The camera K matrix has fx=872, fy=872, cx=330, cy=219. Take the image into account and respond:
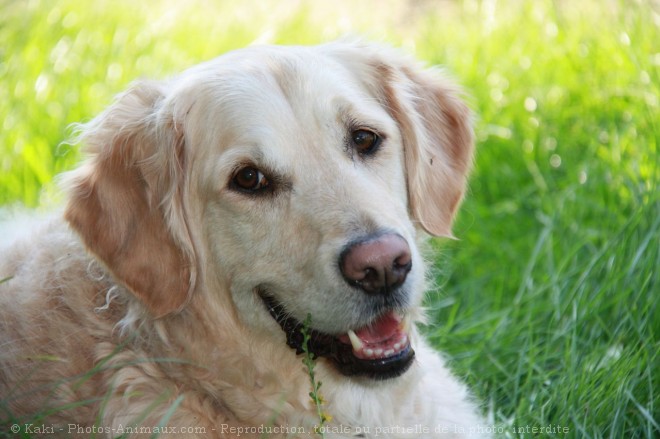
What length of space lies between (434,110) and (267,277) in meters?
1.17

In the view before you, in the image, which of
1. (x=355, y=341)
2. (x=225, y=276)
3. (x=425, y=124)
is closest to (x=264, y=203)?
(x=225, y=276)

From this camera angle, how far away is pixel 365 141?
3.24 m

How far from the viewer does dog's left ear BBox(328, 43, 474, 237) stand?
350cm

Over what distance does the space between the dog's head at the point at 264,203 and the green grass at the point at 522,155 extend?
1.17m

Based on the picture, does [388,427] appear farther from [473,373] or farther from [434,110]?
[434,110]

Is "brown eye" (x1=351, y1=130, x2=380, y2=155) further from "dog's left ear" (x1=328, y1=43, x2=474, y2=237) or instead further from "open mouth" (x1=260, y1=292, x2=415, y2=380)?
"open mouth" (x1=260, y1=292, x2=415, y2=380)

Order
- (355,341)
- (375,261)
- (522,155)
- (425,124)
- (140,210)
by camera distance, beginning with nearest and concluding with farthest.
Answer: (375,261) → (355,341) → (140,210) → (425,124) → (522,155)

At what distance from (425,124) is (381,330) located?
3.28ft

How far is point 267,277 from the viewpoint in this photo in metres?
3.05

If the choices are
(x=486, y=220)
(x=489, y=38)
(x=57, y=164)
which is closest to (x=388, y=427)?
(x=486, y=220)

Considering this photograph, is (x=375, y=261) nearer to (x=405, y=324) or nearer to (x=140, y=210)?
(x=405, y=324)

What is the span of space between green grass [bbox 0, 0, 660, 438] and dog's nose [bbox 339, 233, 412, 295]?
3.80 feet

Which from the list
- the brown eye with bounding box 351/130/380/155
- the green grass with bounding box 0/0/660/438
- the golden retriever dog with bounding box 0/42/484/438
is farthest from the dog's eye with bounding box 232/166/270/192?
the green grass with bounding box 0/0/660/438

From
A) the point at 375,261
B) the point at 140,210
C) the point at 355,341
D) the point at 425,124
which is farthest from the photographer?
the point at 425,124
